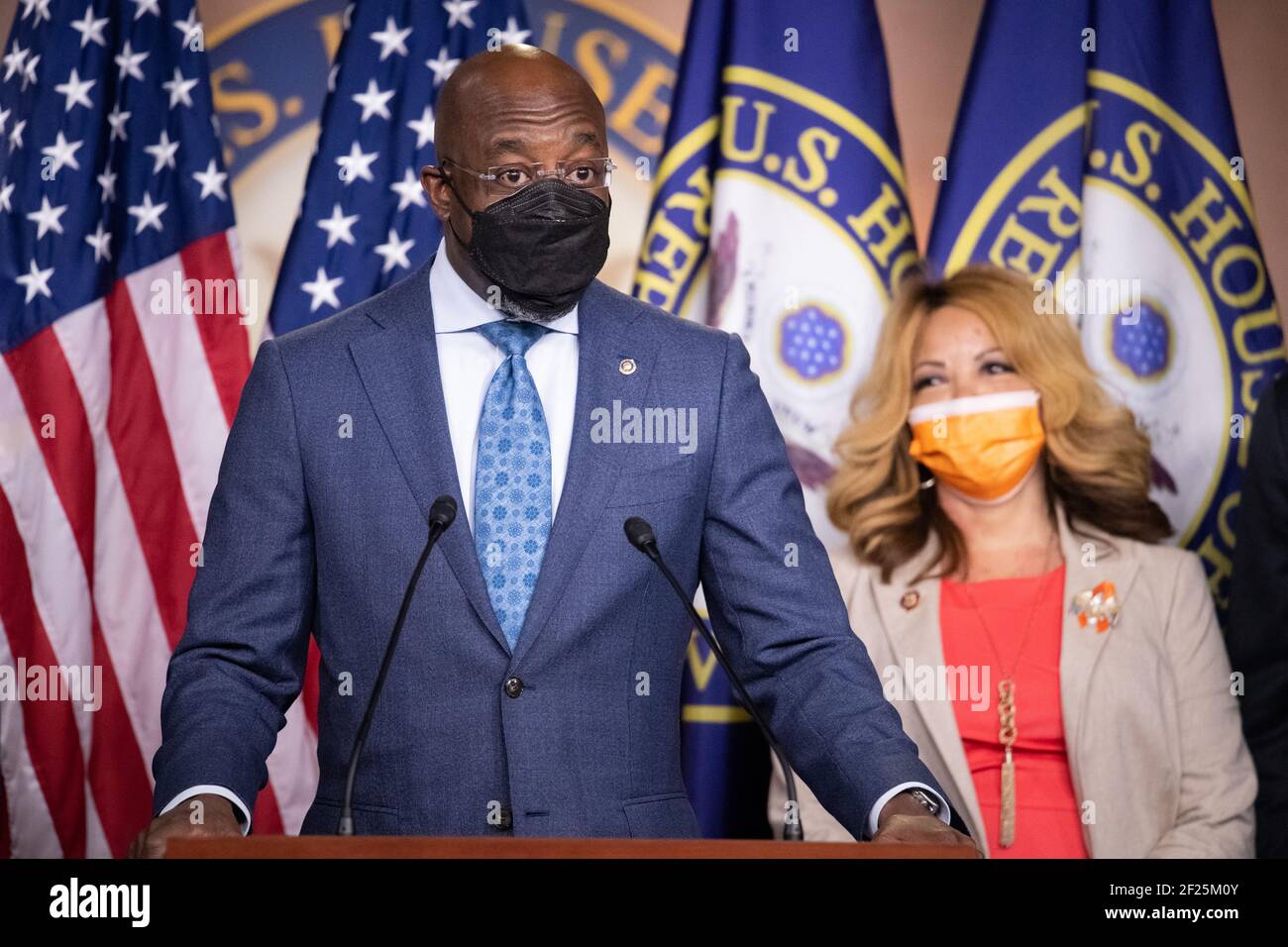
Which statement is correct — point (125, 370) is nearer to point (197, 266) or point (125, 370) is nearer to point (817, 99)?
point (197, 266)

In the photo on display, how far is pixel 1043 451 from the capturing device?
12.7ft

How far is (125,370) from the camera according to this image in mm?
3859

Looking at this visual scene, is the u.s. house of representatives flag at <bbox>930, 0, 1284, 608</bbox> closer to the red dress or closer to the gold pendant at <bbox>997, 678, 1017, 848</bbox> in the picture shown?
the red dress

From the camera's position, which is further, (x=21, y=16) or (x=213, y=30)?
(x=213, y=30)

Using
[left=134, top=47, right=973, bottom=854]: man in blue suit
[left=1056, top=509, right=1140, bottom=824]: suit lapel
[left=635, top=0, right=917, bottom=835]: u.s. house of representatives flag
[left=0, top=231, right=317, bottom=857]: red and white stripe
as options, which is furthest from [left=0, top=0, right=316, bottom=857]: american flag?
[left=1056, top=509, right=1140, bottom=824]: suit lapel

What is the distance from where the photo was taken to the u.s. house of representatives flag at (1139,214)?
4027 millimetres

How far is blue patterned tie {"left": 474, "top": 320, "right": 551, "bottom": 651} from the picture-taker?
2.23m

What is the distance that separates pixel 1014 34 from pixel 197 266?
7.16 feet

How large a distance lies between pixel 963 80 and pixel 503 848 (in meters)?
3.40

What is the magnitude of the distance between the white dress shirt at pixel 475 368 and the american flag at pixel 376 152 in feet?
4.82

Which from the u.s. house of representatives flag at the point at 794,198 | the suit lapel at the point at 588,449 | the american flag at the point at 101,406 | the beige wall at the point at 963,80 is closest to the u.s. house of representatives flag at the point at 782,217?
the u.s. house of representatives flag at the point at 794,198

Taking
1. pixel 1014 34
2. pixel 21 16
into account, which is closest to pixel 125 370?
pixel 21 16

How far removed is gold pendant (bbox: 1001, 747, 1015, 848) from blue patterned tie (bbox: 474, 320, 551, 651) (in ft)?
5.46

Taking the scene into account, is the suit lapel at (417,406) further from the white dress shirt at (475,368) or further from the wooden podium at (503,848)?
the wooden podium at (503,848)
